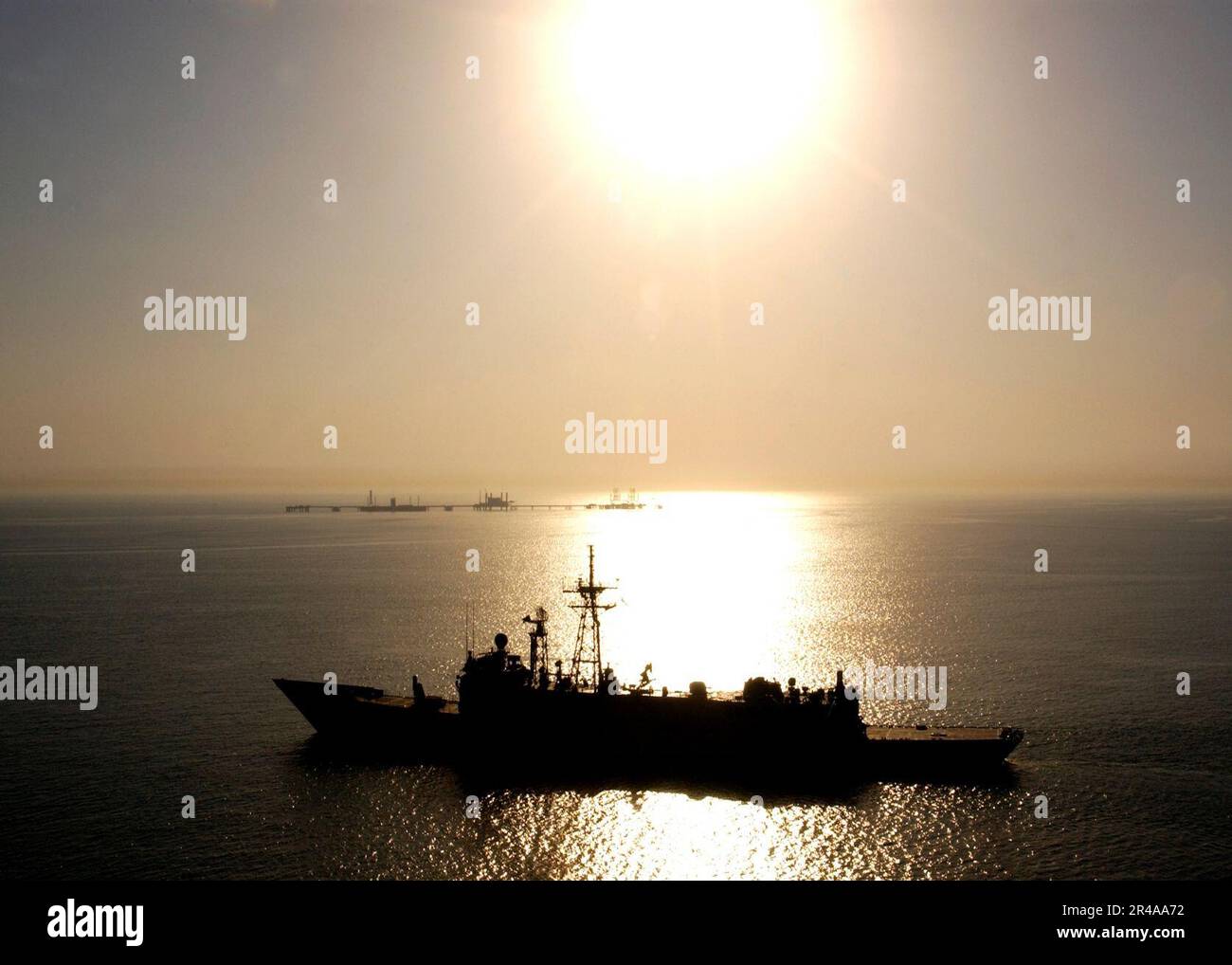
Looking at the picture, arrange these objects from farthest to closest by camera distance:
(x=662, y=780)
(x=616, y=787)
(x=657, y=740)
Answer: (x=657, y=740), (x=662, y=780), (x=616, y=787)

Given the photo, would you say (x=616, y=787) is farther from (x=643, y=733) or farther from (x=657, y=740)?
(x=657, y=740)

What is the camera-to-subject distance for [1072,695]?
6175cm

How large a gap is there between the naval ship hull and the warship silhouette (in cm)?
6

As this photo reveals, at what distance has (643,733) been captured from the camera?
50312mm

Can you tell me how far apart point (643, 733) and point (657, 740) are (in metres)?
0.91

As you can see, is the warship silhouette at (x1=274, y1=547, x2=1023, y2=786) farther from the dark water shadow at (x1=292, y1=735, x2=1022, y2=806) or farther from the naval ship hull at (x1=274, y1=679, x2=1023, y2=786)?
the dark water shadow at (x1=292, y1=735, x2=1022, y2=806)

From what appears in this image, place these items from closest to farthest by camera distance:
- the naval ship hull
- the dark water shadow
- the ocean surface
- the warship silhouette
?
the ocean surface, the dark water shadow, the naval ship hull, the warship silhouette

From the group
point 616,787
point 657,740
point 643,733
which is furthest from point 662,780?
point 643,733

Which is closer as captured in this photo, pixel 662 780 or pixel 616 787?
pixel 616 787

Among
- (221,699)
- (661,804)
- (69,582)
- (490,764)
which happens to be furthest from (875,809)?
(69,582)

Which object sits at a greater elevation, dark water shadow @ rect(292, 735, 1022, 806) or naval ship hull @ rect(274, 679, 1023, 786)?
naval ship hull @ rect(274, 679, 1023, 786)

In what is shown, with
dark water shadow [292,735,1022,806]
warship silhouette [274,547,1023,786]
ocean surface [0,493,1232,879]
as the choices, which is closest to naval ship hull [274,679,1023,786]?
warship silhouette [274,547,1023,786]

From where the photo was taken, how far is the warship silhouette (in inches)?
1886
